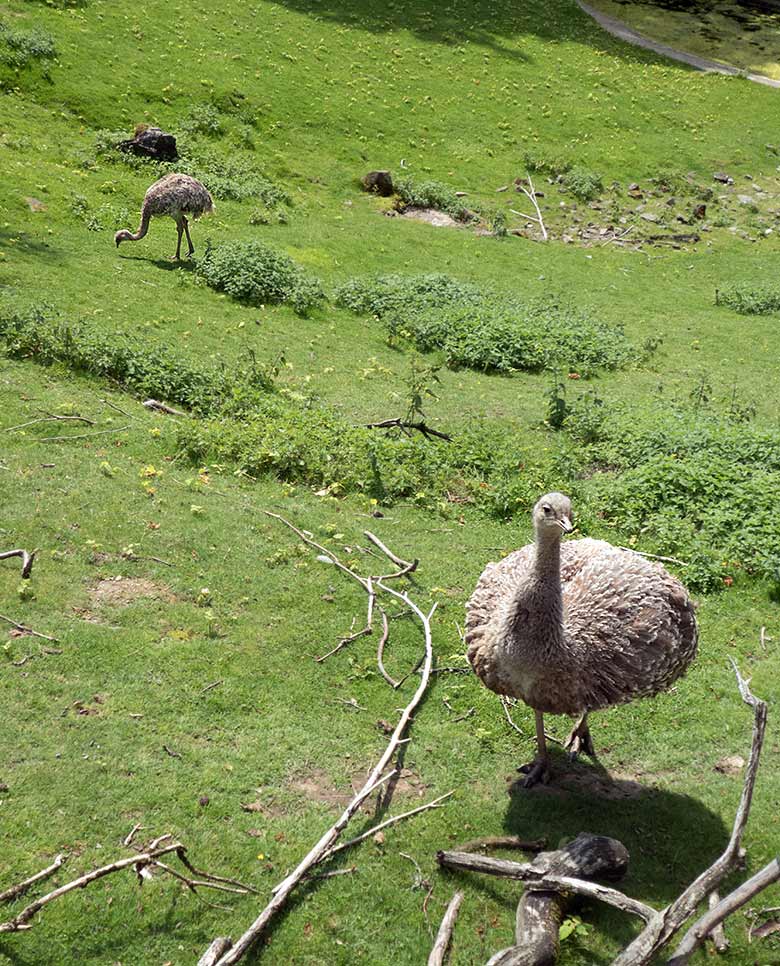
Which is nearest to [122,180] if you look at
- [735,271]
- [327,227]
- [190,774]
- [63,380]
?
[327,227]

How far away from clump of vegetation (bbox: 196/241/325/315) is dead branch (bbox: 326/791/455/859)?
1276 centimetres

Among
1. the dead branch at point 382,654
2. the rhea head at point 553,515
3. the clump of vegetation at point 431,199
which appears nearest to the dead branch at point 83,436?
the dead branch at point 382,654

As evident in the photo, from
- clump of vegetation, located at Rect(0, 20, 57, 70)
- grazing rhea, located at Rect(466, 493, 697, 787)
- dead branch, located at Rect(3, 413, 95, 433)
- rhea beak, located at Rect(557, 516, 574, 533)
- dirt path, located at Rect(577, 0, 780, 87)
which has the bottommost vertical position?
dead branch, located at Rect(3, 413, 95, 433)

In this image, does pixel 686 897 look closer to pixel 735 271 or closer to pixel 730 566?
pixel 730 566

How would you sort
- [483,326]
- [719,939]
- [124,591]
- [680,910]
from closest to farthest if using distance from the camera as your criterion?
[680,910]
[719,939]
[124,591]
[483,326]

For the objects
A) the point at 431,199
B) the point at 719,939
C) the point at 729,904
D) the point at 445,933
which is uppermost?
the point at 729,904

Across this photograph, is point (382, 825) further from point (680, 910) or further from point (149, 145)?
point (149, 145)

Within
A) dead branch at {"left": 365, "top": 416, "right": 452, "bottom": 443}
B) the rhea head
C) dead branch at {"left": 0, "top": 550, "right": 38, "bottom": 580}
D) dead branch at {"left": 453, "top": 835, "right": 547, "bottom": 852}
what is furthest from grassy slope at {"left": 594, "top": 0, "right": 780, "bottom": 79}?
dead branch at {"left": 453, "top": 835, "right": 547, "bottom": 852}

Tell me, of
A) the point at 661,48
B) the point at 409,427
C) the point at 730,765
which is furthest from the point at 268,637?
the point at 661,48

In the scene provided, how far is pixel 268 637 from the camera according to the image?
9.46 meters

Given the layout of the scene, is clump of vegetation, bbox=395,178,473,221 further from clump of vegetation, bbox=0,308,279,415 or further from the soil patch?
clump of vegetation, bbox=0,308,279,415

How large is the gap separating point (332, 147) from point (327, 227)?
589cm

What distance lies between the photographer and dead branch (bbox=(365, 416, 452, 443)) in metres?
13.9

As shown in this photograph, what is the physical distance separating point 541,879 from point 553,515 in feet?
7.85
